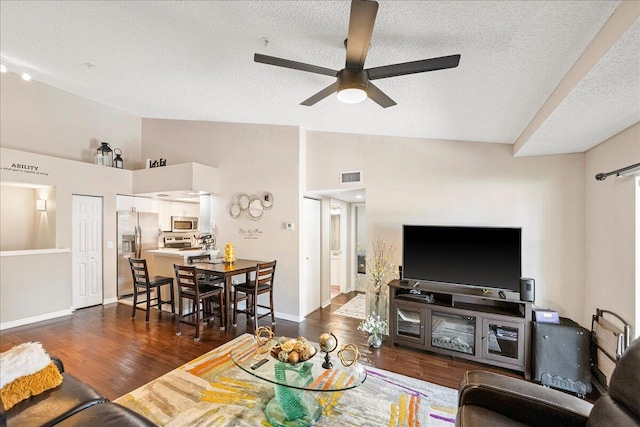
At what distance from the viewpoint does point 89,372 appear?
2896 millimetres

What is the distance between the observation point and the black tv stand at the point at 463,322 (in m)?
2.89

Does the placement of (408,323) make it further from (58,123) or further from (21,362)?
(58,123)

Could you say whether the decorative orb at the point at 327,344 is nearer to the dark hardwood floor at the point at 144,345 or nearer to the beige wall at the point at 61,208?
the dark hardwood floor at the point at 144,345

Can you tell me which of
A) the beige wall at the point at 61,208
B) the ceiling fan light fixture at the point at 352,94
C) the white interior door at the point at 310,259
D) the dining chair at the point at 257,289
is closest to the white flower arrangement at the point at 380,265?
the white interior door at the point at 310,259

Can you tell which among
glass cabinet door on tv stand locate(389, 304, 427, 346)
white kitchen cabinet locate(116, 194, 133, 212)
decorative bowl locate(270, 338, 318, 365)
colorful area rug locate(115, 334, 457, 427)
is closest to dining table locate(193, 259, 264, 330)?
colorful area rug locate(115, 334, 457, 427)

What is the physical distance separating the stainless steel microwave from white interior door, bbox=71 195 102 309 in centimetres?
150

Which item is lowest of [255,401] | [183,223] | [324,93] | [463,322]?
[255,401]

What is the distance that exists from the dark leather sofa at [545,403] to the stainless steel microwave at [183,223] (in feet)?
21.8

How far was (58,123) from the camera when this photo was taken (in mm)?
5102

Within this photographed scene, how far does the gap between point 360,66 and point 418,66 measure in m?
0.38

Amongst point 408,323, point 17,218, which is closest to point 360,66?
point 408,323

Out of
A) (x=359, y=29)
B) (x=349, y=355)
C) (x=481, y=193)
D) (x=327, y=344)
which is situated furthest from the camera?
(x=481, y=193)

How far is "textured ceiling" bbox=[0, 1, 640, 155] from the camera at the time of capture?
5.43 ft

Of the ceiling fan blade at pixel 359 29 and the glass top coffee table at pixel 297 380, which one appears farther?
the glass top coffee table at pixel 297 380
